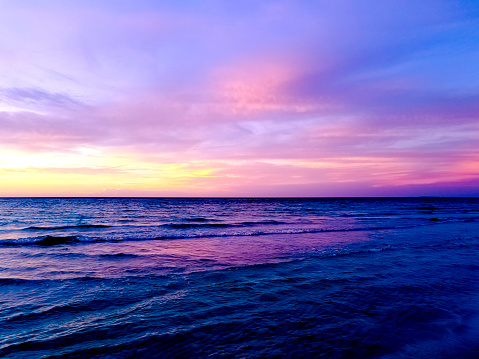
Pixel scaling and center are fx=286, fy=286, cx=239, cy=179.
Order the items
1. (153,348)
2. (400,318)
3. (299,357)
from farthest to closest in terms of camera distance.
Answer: (400,318) → (153,348) → (299,357)

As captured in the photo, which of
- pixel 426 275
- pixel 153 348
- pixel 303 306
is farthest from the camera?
pixel 426 275

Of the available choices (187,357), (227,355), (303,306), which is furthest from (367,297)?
(187,357)

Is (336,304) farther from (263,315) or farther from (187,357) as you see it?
(187,357)

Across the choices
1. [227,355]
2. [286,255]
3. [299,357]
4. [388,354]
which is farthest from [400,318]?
[286,255]

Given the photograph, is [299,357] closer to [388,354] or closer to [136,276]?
[388,354]

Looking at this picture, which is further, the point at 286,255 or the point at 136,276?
the point at 286,255

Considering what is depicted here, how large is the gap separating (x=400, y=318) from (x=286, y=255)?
26.2 feet

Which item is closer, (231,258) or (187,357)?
(187,357)

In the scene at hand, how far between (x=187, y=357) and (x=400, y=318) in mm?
5063

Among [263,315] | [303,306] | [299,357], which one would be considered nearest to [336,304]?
[303,306]

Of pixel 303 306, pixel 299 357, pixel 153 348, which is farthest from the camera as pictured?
pixel 303 306

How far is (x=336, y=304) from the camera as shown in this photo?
7.66 meters

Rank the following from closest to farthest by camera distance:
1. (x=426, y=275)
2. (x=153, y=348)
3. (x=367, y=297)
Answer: (x=153, y=348) → (x=367, y=297) → (x=426, y=275)

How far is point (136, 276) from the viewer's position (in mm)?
10742
